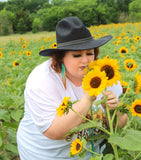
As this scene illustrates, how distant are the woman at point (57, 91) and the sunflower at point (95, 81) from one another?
205 millimetres

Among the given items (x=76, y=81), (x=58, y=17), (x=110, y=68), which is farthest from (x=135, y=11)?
(x=110, y=68)

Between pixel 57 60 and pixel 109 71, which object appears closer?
pixel 109 71

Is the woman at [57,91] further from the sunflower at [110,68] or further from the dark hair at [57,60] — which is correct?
the sunflower at [110,68]

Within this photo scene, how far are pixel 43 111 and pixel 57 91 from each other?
17cm

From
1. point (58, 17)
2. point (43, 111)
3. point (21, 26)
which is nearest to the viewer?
point (43, 111)

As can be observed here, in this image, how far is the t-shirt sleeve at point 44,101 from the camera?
114cm

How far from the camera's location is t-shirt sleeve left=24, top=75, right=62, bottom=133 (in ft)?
3.75

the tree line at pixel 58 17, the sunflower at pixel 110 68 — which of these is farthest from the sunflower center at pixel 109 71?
the tree line at pixel 58 17

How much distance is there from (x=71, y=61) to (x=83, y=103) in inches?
14.9

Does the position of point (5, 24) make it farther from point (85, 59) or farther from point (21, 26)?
point (85, 59)

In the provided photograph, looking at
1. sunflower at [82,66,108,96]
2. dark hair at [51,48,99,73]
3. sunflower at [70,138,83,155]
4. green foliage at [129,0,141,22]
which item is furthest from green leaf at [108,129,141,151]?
green foliage at [129,0,141,22]

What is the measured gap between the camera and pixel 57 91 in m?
1.28

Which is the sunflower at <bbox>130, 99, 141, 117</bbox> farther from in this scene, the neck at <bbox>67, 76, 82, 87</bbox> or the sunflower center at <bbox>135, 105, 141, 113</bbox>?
the neck at <bbox>67, 76, 82, 87</bbox>

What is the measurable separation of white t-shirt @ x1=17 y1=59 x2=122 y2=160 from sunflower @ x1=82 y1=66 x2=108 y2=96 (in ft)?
1.29
